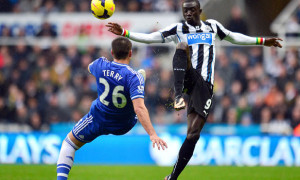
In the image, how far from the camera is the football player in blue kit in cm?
678

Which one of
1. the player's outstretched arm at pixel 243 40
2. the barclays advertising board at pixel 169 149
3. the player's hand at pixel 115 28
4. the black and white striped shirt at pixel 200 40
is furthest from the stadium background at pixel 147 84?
the player's hand at pixel 115 28

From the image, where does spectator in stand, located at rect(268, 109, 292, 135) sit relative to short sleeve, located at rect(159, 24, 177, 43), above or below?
below

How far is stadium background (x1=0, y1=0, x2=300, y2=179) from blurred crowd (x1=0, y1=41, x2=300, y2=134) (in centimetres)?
3

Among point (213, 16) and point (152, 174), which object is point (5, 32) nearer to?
point (213, 16)

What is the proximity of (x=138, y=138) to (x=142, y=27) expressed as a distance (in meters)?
4.65

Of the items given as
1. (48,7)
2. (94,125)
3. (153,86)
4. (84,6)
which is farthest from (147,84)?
(94,125)

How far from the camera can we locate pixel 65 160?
700cm

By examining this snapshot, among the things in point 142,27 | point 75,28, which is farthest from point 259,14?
point 75,28

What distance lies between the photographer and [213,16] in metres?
17.0

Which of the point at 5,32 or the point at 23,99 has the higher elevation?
the point at 5,32

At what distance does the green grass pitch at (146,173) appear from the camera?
31.8ft

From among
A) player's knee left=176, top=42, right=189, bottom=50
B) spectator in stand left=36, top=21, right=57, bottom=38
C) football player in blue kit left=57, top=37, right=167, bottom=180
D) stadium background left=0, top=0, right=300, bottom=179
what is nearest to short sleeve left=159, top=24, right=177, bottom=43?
player's knee left=176, top=42, right=189, bottom=50

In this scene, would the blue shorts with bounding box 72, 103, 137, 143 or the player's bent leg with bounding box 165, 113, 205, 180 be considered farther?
the player's bent leg with bounding box 165, 113, 205, 180

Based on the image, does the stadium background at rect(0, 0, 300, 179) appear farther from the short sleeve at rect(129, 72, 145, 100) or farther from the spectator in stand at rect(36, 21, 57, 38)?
the short sleeve at rect(129, 72, 145, 100)
